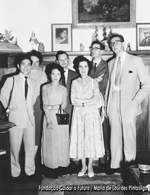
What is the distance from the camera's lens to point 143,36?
183 inches

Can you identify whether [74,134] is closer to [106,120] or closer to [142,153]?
[106,120]

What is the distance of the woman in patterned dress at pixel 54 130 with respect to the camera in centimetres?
345

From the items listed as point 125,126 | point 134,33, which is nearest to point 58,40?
point 134,33

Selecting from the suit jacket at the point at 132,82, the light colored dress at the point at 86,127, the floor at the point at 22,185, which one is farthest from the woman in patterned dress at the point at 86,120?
the floor at the point at 22,185

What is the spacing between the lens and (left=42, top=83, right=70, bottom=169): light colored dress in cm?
345

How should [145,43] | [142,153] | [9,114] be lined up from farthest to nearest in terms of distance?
[145,43] < [142,153] < [9,114]

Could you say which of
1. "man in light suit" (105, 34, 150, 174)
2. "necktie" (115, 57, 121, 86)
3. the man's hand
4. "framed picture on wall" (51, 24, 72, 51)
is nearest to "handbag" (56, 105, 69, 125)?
"man in light suit" (105, 34, 150, 174)

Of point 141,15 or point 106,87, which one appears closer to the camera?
point 106,87

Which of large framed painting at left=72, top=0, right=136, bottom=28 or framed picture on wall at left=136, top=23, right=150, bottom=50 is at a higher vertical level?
large framed painting at left=72, top=0, right=136, bottom=28

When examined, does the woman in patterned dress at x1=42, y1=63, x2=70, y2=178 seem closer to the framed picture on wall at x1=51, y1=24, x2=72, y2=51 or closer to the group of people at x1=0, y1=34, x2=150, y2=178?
the group of people at x1=0, y1=34, x2=150, y2=178

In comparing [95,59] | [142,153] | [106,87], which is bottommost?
[142,153]

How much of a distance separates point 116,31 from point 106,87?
1.50 m

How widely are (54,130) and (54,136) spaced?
0.29 feet

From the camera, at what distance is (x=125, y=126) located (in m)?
3.54
